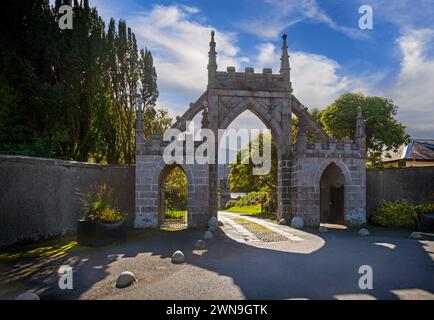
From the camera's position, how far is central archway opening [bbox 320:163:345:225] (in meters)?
16.8

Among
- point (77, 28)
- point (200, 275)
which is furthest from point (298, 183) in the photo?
point (77, 28)

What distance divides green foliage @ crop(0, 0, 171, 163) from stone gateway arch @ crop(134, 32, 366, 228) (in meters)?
4.22

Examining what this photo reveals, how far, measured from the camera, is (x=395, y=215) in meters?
15.3

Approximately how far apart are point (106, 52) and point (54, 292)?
15.3 m

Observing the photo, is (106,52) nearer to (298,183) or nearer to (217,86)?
(217,86)

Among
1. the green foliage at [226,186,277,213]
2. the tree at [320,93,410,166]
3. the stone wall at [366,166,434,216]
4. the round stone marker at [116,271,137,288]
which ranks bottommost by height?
the green foliage at [226,186,277,213]

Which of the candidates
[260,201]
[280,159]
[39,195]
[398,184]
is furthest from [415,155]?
[39,195]

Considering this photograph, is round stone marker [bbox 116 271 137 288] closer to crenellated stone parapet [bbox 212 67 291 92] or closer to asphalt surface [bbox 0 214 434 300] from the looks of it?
asphalt surface [bbox 0 214 434 300]

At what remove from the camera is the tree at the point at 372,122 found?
84.8 feet

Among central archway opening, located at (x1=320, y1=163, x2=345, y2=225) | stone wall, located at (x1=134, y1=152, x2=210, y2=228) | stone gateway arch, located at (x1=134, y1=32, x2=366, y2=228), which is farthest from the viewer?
central archway opening, located at (x1=320, y1=163, x2=345, y2=225)

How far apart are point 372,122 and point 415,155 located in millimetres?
10985

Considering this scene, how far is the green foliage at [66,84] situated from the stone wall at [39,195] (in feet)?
5.80

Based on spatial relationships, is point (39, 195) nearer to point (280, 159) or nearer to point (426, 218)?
point (280, 159)

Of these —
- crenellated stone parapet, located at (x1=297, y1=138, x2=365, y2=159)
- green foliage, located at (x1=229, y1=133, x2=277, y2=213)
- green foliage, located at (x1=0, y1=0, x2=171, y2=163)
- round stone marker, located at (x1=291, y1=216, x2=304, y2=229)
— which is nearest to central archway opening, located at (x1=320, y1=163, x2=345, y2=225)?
crenellated stone parapet, located at (x1=297, y1=138, x2=365, y2=159)
